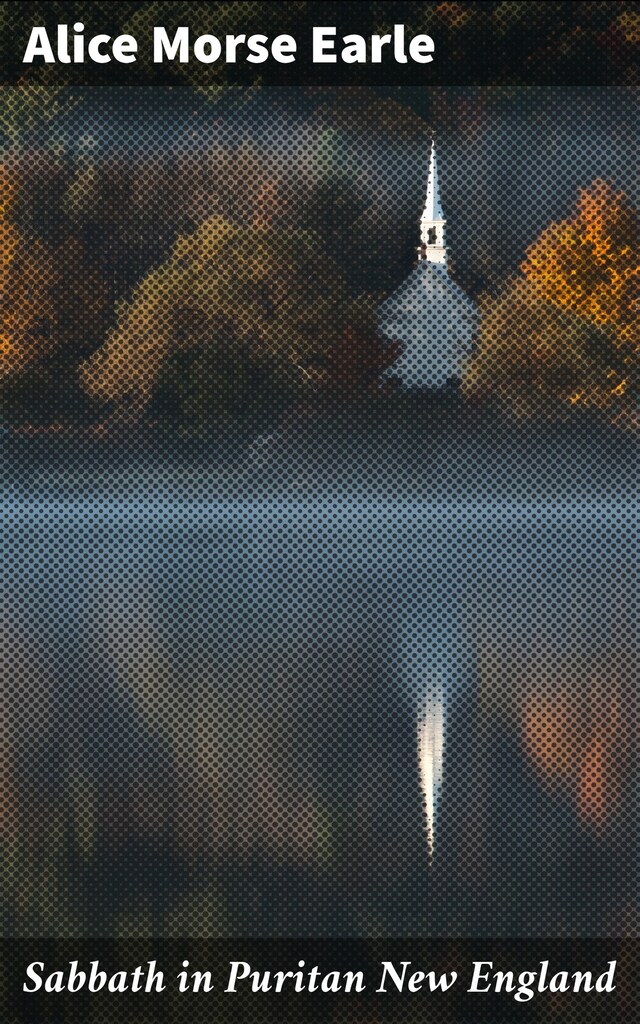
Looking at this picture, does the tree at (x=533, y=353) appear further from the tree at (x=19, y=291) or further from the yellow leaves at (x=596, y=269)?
the tree at (x=19, y=291)

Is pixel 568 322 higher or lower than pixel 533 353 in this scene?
higher

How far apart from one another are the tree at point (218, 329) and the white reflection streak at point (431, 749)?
35.8 feet

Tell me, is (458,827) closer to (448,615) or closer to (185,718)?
(185,718)

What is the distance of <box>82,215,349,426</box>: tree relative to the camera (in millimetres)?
20078

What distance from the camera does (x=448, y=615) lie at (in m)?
11.9

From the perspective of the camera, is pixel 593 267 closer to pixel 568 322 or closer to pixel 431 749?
pixel 568 322

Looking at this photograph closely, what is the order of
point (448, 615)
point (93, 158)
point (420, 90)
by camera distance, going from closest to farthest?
point (448, 615)
point (93, 158)
point (420, 90)

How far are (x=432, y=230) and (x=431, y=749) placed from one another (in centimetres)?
Answer: 1315

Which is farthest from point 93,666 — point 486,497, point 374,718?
point 486,497

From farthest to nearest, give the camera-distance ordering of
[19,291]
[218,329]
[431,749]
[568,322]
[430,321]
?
[430,321] < [568,322] < [218,329] < [19,291] < [431,749]

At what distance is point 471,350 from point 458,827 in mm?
14348

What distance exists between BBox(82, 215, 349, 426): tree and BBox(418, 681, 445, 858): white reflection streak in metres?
10.9

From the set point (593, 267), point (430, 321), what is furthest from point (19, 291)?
point (593, 267)

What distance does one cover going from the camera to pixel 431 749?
832cm
